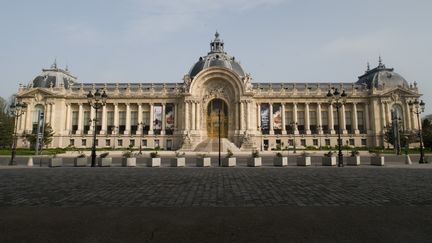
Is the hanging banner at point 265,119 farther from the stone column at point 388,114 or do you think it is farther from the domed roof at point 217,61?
the stone column at point 388,114

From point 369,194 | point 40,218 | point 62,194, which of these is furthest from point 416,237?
point 62,194

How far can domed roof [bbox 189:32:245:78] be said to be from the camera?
67.3 m

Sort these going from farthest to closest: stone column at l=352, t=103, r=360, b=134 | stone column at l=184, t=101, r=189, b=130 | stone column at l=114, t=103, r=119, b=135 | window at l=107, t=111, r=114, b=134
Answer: window at l=107, t=111, r=114, b=134 → stone column at l=114, t=103, r=119, b=135 → stone column at l=352, t=103, r=360, b=134 → stone column at l=184, t=101, r=189, b=130

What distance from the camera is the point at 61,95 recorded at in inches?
2744

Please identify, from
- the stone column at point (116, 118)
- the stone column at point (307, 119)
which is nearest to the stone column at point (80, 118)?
the stone column at point (116, 118)

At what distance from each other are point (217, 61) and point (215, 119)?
45.5 feet

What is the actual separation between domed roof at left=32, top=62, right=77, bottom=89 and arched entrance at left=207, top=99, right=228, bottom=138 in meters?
39.5

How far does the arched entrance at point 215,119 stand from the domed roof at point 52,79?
3955 centimetres

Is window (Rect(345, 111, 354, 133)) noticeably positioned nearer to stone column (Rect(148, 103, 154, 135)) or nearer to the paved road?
stone column (Rect(148, 103, 154, 135))

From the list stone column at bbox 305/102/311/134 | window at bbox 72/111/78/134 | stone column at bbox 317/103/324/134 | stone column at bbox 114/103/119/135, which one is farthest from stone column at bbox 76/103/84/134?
stone column at bbox 317/103/324/134

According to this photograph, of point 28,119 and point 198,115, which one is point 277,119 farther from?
point 28,119

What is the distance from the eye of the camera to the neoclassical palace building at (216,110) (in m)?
65.6

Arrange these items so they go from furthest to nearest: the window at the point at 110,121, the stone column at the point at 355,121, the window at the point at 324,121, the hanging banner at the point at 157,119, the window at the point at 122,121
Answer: the window at the point at 122,121
the window at the point at 110,121
the window at the point at 324,121
the stone column at the point at 355,121
the hanging banner at the point at 157,119

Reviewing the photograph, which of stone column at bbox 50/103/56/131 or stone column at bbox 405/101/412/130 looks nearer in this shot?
stone column at bbox 405/101/412/130
